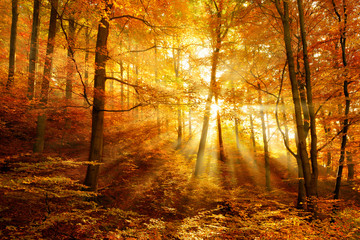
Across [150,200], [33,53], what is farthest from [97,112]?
[33,53]

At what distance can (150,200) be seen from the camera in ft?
23.7

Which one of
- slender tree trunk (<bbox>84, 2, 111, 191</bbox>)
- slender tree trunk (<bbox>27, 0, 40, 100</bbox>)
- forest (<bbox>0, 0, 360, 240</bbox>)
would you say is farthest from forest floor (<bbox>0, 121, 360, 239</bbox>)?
slender tree trunk (<bbox>27, 0, 40, 100</bbox>)

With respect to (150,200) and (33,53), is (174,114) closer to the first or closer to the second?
(150,200)

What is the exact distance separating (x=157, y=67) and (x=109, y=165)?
35.2 feet

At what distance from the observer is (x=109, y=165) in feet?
31.3

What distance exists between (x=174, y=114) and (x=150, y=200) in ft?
14.5

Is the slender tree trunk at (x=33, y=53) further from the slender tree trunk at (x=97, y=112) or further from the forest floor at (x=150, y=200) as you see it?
the slender tree trunk at (x=97, y=112)

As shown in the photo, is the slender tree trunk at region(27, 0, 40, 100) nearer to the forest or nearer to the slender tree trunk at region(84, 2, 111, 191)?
the forest

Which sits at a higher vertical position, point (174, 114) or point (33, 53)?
point (33, 53)

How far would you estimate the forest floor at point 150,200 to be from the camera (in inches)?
134

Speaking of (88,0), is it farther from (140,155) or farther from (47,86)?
(140,155)

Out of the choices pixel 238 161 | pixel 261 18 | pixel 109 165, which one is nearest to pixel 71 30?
pixel 109 165

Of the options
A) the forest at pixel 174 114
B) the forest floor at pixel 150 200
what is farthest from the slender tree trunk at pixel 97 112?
the forest floor at pixel 150 200

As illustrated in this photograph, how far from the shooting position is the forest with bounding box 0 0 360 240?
3.96 metres
